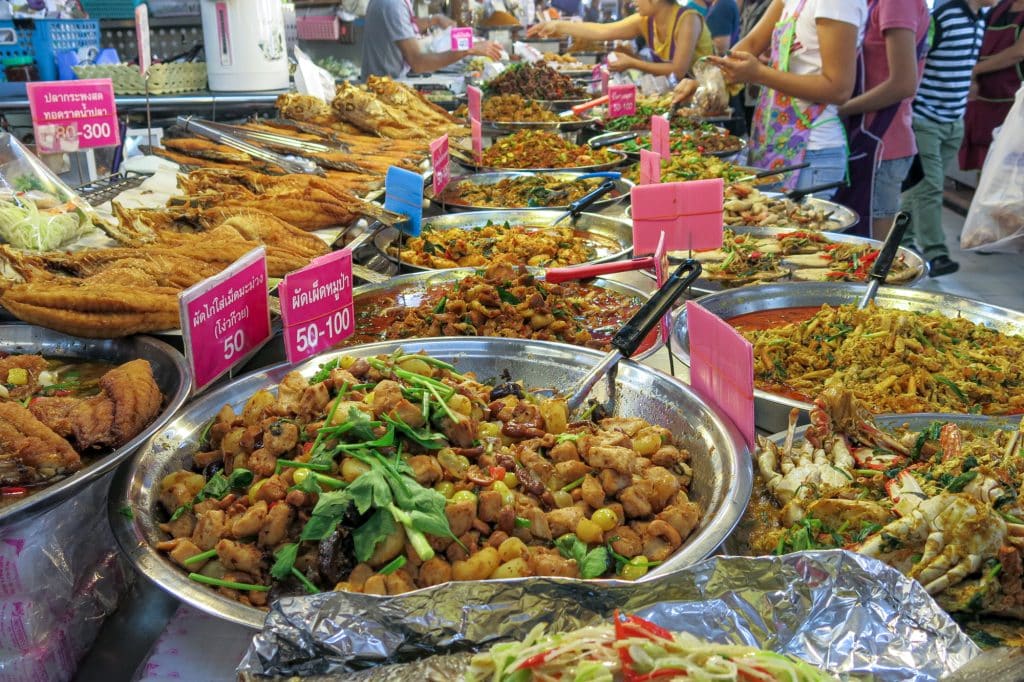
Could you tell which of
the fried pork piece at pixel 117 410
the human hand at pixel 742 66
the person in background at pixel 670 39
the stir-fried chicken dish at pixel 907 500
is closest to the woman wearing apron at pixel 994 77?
the person in background at pixel 670 39

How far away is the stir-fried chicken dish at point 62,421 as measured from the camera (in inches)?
63.9

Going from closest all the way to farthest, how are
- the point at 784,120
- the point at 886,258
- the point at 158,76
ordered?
the point at 886,258
the point at 784,120
the point at 158,76

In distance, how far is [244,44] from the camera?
5957 mm

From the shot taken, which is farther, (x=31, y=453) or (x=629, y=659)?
(x=31, y=453)

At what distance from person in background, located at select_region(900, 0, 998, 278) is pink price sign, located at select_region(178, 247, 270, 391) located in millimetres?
6114

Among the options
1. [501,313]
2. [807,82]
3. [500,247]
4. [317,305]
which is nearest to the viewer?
[317,305]

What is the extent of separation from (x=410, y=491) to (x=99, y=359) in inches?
48.4

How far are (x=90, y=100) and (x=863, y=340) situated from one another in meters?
3.39

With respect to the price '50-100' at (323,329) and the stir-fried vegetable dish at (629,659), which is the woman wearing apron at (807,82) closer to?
the price '50-100' at (323,329)

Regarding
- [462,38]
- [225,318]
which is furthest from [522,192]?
[462,38]

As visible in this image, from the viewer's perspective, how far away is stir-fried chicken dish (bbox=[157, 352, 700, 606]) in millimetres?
1414

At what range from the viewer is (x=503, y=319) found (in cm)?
242

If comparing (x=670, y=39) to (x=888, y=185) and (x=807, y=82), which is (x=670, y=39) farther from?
(x=807, y=82)

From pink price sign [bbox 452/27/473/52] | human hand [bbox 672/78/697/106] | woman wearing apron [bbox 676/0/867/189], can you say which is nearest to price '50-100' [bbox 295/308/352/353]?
woman wearing apron [bbox 676/0/867/189]
